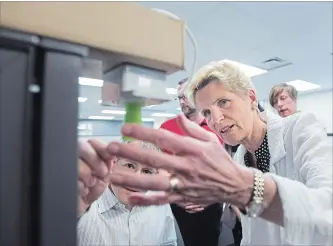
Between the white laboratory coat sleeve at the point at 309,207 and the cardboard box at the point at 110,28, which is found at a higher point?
the cardboard box at the point at 110,28

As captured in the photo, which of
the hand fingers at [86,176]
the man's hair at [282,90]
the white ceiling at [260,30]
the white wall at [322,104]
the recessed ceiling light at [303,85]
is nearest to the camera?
the hand fingers at [86,176]

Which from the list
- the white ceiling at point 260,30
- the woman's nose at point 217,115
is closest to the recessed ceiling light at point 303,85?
the white ceiling at point 260,30

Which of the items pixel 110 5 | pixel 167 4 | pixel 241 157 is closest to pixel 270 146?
pixel 241 157

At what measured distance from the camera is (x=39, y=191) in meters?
0.32

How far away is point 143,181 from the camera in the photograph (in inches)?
15.7

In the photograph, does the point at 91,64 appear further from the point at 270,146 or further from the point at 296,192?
the point at 270,146

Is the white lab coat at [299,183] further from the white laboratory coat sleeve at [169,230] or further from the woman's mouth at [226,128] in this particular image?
the white laboratory coat sleeve at [169,230]

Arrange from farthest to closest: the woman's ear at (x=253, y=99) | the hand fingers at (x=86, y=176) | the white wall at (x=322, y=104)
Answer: the white wall at (x=322, y=104) < the woman's ear at (x=253, y=99) < the hand fingers at (x=86, y=176)

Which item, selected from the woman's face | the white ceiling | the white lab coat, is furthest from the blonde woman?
the white ceiling

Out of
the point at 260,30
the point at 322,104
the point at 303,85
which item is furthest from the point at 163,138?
the point at 322,104

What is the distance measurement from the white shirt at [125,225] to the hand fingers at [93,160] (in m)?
0.42

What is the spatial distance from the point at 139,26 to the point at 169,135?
0.15 m

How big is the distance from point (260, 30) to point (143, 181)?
269 centimetres

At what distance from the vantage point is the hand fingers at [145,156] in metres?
0.38
